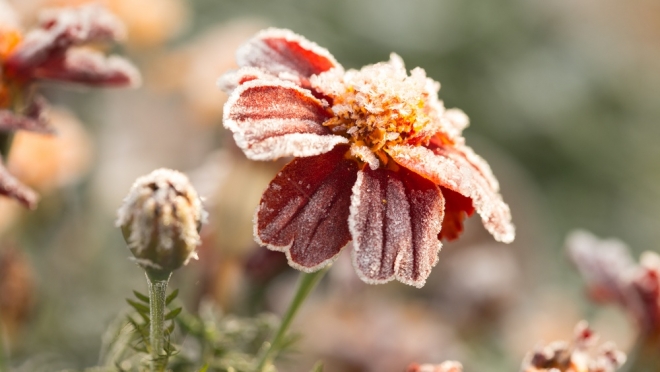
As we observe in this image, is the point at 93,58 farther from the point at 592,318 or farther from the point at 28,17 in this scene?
the point at 592,318

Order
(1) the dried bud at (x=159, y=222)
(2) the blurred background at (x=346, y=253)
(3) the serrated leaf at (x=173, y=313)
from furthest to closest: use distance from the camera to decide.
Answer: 1. (2) the blurred background at (x=346, y=253)
2. (3) the serrated leaf at (x=173, y=313)
3. (1) the dried bud at (x=159, y=222)

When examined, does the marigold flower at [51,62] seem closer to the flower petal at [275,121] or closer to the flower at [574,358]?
the flower petal at [275,121]

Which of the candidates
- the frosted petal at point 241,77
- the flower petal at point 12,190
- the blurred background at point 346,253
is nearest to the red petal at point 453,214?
the frosted petal at point 241,77

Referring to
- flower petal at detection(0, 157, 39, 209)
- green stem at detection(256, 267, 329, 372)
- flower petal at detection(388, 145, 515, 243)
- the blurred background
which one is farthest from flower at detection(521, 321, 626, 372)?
flower petal at detection(0, 157, 39, 209)

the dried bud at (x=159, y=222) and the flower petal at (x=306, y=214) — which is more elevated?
the flower petal at (x=306, y=214)

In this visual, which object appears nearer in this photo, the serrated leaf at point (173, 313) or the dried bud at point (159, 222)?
the dried bud at point (159, 222)

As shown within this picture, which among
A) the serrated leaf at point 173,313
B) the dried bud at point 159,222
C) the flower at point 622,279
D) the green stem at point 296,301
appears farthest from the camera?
the flower at point 622,279

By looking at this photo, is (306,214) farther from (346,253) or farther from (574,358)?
(346,253)
